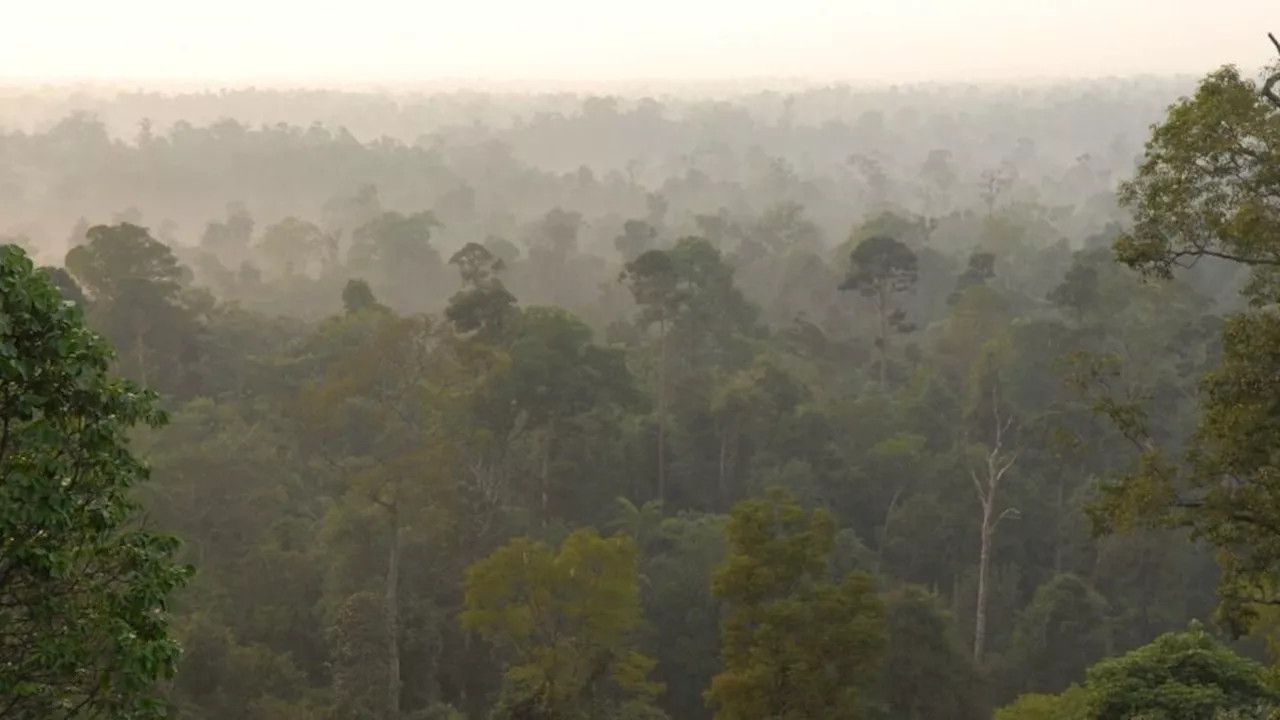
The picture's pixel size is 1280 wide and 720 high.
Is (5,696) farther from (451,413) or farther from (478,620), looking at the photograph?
(451,413)

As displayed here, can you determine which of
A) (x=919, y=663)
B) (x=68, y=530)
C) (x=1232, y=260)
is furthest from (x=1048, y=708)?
(x=68, y=530)

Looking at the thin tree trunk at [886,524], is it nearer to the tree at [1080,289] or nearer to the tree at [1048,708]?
the tree at [1080,289]

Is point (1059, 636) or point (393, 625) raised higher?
point (393, 625)

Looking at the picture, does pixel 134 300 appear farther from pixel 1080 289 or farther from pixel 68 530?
pixel 1080 289

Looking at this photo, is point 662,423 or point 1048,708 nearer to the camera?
point 1048,708

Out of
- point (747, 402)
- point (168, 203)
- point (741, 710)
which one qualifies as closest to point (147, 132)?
point (168, 203)

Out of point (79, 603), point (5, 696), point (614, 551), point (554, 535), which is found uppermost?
point (79, 603)

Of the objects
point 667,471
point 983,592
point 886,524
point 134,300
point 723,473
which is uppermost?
point 134,300
